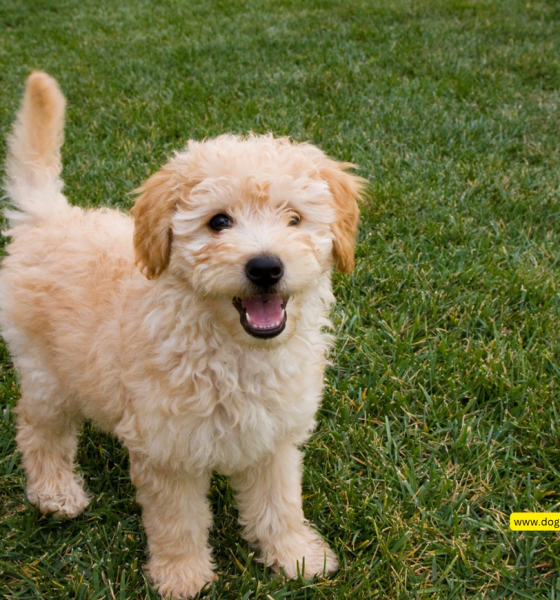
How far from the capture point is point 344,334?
3664 mm

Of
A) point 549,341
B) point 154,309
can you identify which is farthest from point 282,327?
point 549,341

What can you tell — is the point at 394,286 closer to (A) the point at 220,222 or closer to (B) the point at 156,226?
(A) the point at 220,222

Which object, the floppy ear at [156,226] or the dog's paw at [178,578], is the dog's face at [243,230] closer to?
the floppy ear at [156,226]

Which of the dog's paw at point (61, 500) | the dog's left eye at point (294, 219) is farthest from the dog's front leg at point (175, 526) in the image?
the dog's left eye at point (294, 219)

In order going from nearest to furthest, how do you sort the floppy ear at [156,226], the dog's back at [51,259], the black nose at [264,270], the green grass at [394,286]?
the black nose at [264,270]
the floppy ear at [156,226]
the dog's back at [51,259]
the green grass at [394,286]

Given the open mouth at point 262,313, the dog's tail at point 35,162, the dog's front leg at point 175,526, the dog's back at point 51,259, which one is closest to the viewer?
the open mouth at point 262,313

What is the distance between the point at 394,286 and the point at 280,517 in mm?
2022

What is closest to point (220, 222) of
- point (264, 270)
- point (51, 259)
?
point (264, 270)

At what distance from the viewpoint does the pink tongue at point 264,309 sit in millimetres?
1999

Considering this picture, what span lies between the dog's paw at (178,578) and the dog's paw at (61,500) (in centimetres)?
58

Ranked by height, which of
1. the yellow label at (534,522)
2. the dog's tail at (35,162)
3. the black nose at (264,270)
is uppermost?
the black nose at (264,270)

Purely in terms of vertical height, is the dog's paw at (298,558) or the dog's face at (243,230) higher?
the dog's face at (243,230)

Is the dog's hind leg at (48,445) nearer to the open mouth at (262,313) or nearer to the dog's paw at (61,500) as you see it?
the dog's paw at (61,500)

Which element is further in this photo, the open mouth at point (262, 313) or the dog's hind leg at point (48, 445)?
the dog's hind leg at point (48, 445)
